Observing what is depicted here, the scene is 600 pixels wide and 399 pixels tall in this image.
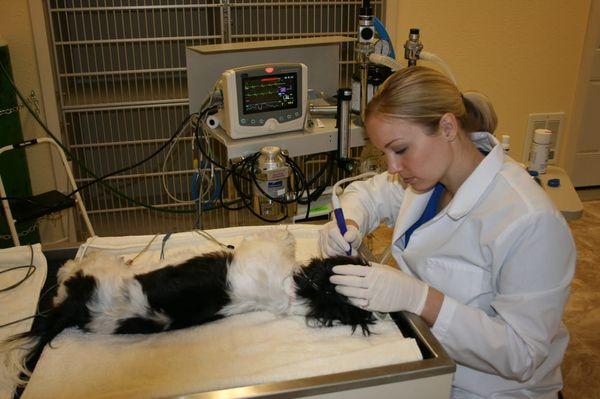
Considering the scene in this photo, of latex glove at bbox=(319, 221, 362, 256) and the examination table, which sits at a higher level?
latex glove at bbox=(319, 221, 362, 256)

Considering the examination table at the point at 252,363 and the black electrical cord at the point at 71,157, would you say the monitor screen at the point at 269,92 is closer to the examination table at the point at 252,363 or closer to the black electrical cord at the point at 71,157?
the examination table at the point at 252,363

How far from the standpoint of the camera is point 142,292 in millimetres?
1108

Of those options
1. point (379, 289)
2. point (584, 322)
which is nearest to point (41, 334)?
point (379, 289)

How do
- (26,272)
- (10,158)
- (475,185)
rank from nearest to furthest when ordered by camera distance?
(475,185) → (26,272) → (10,158)

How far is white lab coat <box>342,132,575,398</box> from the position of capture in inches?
41.6

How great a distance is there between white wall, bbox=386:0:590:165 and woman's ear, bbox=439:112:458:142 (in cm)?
200

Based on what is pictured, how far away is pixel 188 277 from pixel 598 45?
3.34 meters

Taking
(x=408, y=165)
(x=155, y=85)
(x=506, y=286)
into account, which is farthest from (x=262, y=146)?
(x=155, y=85)

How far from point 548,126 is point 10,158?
10.7ft

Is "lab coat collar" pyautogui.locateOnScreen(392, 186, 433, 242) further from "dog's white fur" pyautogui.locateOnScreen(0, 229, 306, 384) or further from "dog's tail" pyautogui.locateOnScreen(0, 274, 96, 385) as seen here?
"dog's tail" pyautogui.locateOnScreen(0, 274, 96, 385)

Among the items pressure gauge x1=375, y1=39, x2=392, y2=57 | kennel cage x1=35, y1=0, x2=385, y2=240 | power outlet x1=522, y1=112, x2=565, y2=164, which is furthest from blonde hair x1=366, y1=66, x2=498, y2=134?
power outlet x1=522, y1=112, x2=565, y2=164

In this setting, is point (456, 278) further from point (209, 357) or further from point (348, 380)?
point (209, 357)

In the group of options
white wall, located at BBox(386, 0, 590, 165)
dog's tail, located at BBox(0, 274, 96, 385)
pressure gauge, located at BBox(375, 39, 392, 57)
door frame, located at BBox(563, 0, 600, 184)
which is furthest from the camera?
door frame, located at BBox(563, 0, 600, 184)

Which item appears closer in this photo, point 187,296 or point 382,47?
point 187,296
